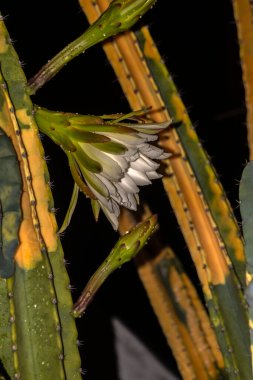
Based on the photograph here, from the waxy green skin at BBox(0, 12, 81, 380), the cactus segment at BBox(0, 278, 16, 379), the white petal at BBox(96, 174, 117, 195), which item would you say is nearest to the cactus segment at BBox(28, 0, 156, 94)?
the waxy green skin at BBox(0, 12, 81, 380)

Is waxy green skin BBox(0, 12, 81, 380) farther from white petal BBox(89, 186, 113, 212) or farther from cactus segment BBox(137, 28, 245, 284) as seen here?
cactus segment BBox(137, 28, 245, 284)

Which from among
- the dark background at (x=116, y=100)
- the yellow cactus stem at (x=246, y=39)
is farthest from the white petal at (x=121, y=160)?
the dark background at (x=116, y=100)

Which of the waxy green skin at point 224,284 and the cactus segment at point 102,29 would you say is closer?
the cactus segment at point 102,29

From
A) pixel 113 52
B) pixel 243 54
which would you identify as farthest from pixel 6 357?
pixel 243 54

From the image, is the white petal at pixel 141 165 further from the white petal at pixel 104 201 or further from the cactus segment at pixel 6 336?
the cactus segment at pixel 6 336

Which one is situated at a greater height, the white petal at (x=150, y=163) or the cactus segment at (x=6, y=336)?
the white petal at (x=150, y=163)

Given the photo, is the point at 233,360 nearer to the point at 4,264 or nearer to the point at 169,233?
the point at 4,264
